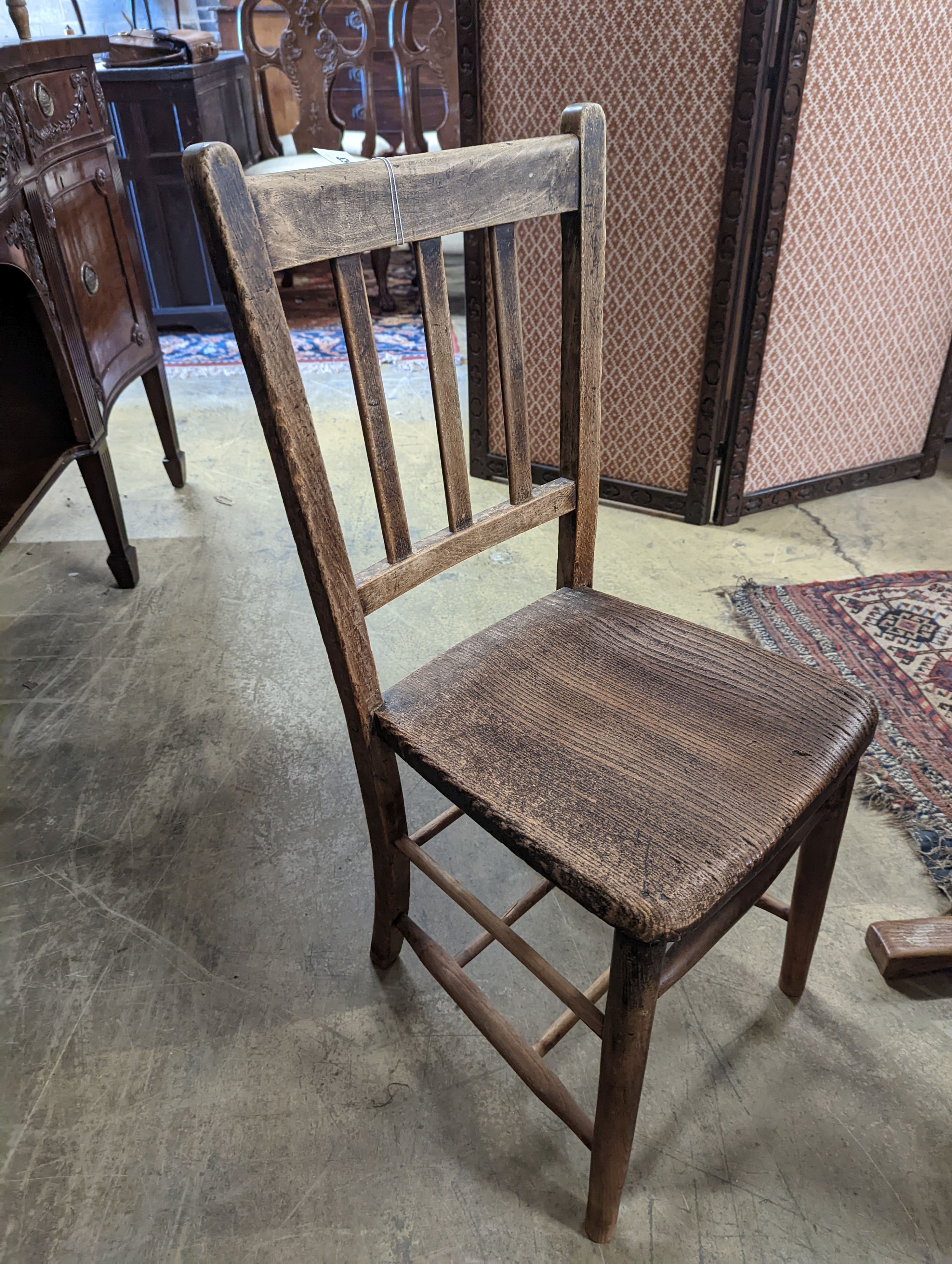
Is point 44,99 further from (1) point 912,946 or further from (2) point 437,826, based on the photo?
(1) point 912,946

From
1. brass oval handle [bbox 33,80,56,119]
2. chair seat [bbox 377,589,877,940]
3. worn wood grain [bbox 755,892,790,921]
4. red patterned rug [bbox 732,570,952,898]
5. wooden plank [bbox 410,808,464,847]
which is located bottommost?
red patterned rug [bbox 732,570,952,898]

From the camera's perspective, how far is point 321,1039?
113 cm

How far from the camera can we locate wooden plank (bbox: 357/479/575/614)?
3.04ft

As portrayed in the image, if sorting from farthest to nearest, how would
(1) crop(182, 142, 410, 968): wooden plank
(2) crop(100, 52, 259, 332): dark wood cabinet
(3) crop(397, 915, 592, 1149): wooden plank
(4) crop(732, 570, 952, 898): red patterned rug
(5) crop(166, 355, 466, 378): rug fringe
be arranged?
(5) crop(166, 355, 466, 378): rug fringe, (2) crop(100, 52, 259, 332): dark wood cabinet, (4) crop(732, 570, 952, 898): red patterned rug, (3) crop(397, 915, 592, 1149): wooden plank, (1) crop(182, 142, 410, 968): wooden plank

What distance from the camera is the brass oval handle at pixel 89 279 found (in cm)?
185

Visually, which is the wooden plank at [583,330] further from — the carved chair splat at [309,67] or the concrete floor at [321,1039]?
the carved chair splat at [309,67]

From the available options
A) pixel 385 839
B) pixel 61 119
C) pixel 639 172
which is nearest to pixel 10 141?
pixel 61 119

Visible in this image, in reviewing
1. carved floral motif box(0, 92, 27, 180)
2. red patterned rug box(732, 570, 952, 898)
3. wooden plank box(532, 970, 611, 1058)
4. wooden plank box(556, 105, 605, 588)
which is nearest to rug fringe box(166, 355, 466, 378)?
carved floral motif box(0, 92, 27, 180)

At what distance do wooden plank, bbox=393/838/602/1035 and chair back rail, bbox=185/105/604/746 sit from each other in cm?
18

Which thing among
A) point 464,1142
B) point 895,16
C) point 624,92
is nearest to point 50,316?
point 624,92

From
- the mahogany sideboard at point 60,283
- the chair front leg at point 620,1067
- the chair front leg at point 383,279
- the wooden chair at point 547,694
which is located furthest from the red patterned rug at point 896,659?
the chair front leg at point 383,279

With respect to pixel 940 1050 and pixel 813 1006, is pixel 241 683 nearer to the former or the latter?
pixel 813 1006

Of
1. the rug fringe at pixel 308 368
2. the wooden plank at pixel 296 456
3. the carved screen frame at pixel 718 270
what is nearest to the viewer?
the wooden plank at pixel 296 456

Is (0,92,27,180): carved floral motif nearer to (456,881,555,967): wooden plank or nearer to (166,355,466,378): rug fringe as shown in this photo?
(456,881,555,967): wooden plank
